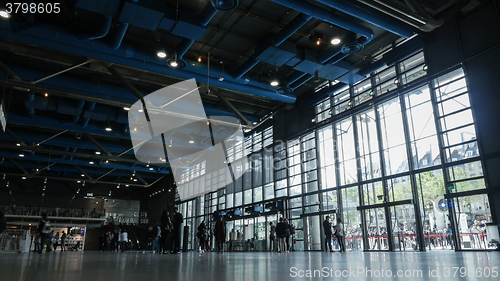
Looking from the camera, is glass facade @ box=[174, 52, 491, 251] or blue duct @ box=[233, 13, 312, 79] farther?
glass facade @ box=[174, 52, 491, 251]

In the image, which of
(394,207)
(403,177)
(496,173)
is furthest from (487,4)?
(394,207)

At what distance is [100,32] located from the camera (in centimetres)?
1205

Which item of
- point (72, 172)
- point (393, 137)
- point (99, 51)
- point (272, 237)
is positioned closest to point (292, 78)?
point (393, 137)

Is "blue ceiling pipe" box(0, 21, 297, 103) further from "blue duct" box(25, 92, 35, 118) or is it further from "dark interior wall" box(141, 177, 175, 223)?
"dark interior wall" box(141, 177, 175, 223)

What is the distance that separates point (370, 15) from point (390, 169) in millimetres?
7662

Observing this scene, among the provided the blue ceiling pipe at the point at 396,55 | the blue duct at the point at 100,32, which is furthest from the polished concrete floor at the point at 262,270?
the blue ceiling pipe at the point at 396,55

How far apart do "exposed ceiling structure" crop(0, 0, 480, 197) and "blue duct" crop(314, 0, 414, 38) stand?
0.04 metres

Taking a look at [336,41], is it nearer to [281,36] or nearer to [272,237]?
[281,36]

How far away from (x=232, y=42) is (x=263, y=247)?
45.1 feet

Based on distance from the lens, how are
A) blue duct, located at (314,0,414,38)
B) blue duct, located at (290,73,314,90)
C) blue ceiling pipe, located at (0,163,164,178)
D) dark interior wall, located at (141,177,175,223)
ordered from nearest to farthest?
blue duct, located at (314,0,414,38) → blue duct, located at (290,73,314,90) → blue ceiling pipe, located at (0,163,164,178) → dark interior wall, located at (141,177,175,223)

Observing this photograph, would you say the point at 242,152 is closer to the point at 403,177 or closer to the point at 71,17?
the point at 403,177

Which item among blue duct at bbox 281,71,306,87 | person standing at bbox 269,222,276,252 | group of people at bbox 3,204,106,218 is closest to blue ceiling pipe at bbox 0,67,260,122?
blue duct at bbox 281,71,306,87

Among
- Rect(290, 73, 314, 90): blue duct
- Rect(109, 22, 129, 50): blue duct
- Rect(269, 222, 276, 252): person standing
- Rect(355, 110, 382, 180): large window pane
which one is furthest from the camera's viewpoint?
Rect(269, 222, 276, 252): person standing

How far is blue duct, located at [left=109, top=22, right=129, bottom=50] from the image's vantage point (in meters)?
12.0
